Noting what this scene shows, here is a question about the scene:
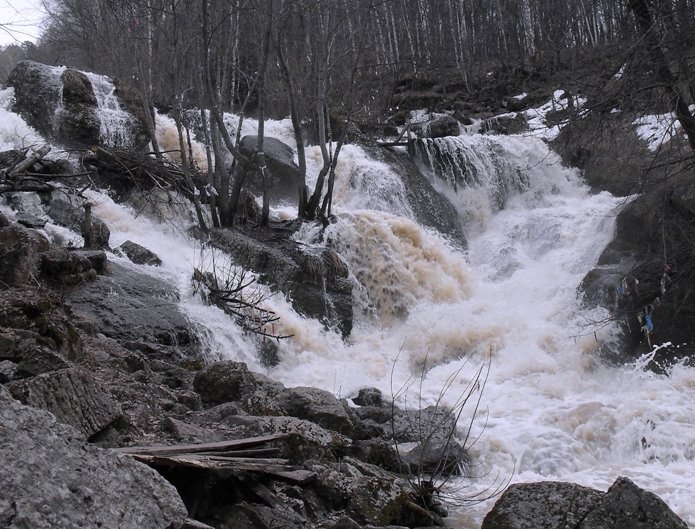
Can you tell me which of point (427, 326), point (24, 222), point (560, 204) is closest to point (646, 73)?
point (427, 326)

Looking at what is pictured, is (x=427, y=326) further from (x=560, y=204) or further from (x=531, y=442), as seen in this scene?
(x=560, y=204)

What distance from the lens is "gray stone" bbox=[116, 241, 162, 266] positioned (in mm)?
9320

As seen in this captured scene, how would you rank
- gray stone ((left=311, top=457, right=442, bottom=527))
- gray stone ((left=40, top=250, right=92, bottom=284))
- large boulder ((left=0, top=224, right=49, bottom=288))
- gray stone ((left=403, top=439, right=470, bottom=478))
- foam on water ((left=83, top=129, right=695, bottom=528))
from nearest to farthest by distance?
1. gray stone ((left=311, top=457, right=442, bottom=527))
2. gray stone ((left=403, top=439, right=470, bottom=478))
3. large boulder ((left=0, top=224, right=49, bottom=288))
4. foam on water ((left=83, top=129, right=695, bottom=528))
5. gray stone ((left=40, top=250, right=92, bottom=284))

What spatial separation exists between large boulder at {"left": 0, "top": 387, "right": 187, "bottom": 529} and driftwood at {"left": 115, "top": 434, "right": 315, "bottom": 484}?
448 millimetres

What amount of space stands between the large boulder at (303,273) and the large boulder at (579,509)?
6458 mm

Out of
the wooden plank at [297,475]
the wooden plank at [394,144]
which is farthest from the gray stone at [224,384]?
the wooden plank at [394,144]

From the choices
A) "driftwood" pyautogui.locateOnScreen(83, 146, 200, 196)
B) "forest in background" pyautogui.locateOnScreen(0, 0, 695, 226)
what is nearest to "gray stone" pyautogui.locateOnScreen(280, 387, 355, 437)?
"forest in background" pyautogui.locateOnScreen(0, 0, 695, 226)

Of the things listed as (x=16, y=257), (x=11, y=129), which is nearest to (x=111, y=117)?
(x=11, y=129)

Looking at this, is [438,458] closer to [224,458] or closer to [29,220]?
[224,458]

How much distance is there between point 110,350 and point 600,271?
8.17 m

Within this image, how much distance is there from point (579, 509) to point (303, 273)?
7.11 meters

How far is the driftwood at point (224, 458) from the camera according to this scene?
288 centimetres

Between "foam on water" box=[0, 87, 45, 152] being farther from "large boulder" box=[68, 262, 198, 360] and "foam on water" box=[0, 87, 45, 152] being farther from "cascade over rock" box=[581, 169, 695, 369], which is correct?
"cascade over rock" box=[581, 169, 695, 369]

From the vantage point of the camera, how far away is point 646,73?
553cm
